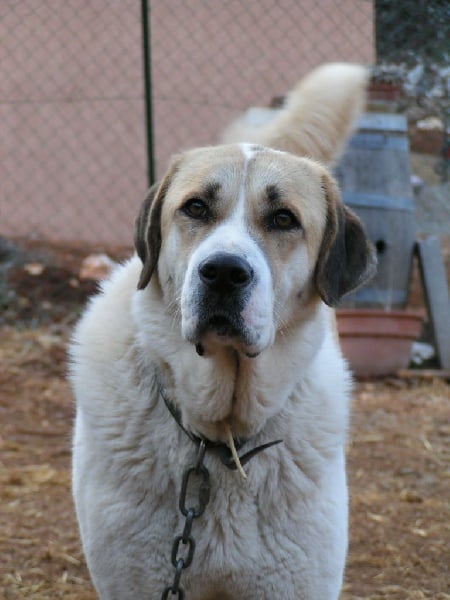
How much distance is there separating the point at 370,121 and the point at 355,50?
93 cm

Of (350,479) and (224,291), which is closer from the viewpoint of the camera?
(224,291)

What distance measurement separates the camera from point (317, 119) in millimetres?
3203

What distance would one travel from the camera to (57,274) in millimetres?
6746

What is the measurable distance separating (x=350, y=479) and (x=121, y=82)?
409 centimetres

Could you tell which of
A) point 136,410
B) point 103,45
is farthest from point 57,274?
point 136,410

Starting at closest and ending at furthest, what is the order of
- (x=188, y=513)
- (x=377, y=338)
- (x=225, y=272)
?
(x=225, y=272) < (x=188, y=513) < (x=377, y=338)

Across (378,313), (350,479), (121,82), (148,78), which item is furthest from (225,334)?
(121,82)

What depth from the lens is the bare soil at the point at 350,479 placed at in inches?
128

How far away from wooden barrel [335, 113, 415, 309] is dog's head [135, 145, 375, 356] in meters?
3.24

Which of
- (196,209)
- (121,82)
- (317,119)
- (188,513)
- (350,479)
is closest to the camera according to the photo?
(188,513)

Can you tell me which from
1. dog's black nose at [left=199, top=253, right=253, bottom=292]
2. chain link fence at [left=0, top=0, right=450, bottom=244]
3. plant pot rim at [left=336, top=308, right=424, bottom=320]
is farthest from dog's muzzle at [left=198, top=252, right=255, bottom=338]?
chain link fence at [left=0, top=0, right=450, bottom=244]

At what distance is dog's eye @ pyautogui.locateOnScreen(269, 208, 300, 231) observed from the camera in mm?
2365

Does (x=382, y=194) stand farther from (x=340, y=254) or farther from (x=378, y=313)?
(x=340, y=254)

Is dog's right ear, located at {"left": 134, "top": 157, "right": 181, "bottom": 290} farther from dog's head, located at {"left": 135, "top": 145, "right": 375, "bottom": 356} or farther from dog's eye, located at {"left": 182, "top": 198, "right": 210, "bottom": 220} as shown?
dog's eye, located at {"left": 182, "top": 198, "right": 210, "bottom": 220}
